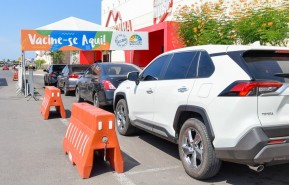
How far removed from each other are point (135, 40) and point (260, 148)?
566 inches

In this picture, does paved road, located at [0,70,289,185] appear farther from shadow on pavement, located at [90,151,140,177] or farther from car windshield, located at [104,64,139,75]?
car windshield, located at [104,64,139,75]

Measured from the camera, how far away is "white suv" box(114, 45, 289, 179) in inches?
146

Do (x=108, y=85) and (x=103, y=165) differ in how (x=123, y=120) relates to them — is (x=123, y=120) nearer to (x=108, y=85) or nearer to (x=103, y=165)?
(x=103, y=165)

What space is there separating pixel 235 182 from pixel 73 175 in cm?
226

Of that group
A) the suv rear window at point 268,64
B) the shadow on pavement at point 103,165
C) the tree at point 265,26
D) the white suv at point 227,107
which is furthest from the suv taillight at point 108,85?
the suv rear window at point 268,64

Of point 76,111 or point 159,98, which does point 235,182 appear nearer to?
point 159,98

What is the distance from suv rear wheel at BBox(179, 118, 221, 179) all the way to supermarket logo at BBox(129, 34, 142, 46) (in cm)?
1306

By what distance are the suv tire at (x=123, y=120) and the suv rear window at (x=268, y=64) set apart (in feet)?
11.2

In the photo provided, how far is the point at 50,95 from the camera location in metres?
9.58

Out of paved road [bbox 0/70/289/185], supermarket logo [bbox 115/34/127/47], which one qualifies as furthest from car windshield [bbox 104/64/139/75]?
supermarket logo [bbox 115/34/127/47]

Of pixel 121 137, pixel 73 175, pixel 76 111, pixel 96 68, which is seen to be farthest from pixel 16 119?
pixel 73 175

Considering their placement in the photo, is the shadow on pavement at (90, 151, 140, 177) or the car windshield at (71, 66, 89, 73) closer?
the shadow on pavement at (90, 151, 140, 177)

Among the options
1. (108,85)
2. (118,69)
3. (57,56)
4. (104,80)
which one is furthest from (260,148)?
(57,56)

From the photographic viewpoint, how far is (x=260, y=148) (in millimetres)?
3629
